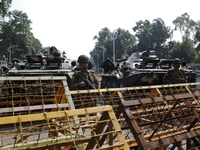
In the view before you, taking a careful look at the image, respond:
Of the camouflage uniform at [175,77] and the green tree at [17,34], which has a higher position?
the green tree at [17,34]

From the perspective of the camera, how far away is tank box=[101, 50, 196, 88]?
304 inches

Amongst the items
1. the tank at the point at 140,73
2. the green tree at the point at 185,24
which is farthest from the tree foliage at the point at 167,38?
the tank at the point at 140,73

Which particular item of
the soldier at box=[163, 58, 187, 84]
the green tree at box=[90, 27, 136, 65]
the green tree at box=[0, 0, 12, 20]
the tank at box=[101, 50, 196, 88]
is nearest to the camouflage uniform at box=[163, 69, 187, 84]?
the soldier at box=[163, 58, 187, 84]

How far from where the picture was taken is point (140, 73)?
24.9ft

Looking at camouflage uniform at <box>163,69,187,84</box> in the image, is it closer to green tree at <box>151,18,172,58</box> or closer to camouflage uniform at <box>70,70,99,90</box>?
camouflage uniform at <box>70,70,99,90</box>

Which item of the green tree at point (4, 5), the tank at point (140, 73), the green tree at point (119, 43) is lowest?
the tank at point (140, 73)

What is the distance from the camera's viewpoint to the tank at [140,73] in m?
7.73

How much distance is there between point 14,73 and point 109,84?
4.34 metres

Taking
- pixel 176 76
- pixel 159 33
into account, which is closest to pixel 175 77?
pixel 176 76

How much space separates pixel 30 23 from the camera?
41.8 metres

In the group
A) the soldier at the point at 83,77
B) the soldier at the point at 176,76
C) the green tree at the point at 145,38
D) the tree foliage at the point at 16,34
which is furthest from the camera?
the green tree at the point at 145,38

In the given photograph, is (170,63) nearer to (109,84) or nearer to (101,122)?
(109,84)

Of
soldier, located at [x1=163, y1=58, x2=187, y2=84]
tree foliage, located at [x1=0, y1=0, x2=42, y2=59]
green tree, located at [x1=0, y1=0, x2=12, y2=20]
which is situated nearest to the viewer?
soldier, located at [x1=163, y1=58, x2=187, y2=84]

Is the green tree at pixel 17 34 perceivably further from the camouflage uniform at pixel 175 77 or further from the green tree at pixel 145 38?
the camouflage uniform at pixel 175 77
